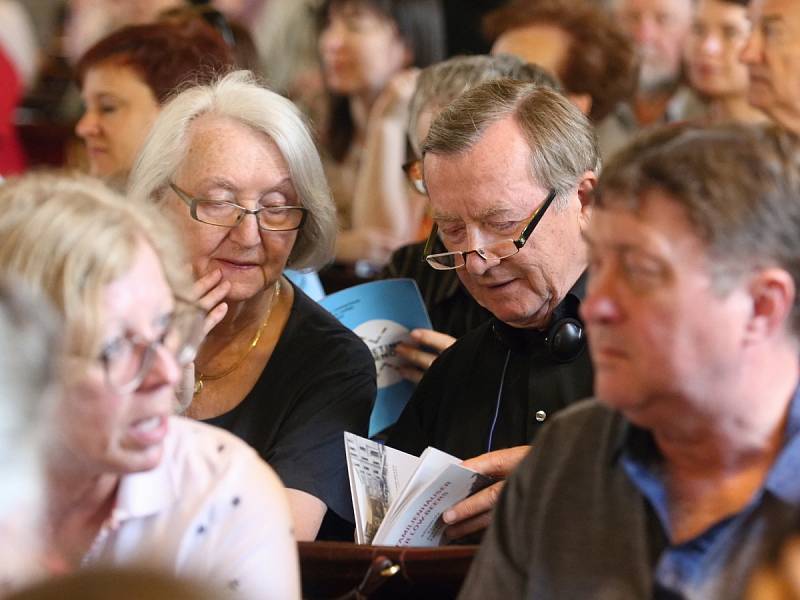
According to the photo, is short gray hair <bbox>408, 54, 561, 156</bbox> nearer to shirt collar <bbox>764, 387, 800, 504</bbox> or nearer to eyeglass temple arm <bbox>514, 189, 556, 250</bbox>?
eyeglass temple arm <bbox>514, 189, 556, 250</bbox>

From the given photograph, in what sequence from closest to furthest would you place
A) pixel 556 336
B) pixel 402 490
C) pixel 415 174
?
pixel 402 490, pixel 556 336, pixel 415 174

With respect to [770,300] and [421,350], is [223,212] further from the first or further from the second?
[770,300]

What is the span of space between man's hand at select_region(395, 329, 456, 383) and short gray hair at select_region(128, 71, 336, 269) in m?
0.29

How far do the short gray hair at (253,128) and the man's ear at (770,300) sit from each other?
127 centimetres

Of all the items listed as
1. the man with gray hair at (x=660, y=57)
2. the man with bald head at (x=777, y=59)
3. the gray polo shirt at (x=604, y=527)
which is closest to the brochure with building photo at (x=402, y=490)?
the gray polo shirt at (x=604, y=527)

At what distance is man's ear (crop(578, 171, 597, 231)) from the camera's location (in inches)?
91.9

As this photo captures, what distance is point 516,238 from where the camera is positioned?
227 centimetres

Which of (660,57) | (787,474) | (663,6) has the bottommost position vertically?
(660,57)

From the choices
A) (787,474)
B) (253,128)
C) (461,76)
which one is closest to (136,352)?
(787,474)

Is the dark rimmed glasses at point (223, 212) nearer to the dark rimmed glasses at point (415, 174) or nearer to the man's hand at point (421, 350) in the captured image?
the man's hand at point (421, 350)

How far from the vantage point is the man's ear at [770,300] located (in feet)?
4.76

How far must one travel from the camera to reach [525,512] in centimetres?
164

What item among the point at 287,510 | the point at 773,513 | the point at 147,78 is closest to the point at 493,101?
the point at 287,510

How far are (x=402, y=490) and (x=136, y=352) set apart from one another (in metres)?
0.58
